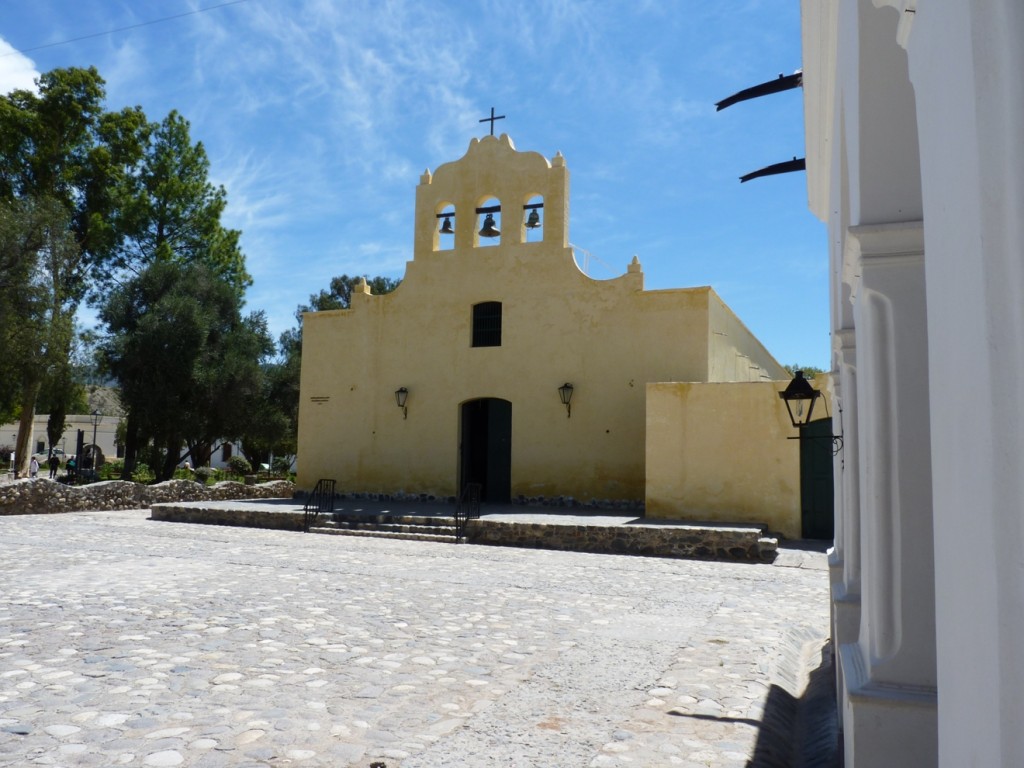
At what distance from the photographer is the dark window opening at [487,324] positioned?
59.4 feet

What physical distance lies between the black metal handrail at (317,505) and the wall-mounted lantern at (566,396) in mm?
5141

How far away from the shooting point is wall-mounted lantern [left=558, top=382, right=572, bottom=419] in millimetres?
16859

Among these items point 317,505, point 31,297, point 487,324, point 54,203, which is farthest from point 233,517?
point 54,203

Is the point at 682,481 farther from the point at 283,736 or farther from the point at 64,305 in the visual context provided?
the point at 64,305

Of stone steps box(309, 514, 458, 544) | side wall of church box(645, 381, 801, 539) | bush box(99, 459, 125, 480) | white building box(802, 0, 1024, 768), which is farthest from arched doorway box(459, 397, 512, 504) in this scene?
bush box(99, 459, 125, 480)

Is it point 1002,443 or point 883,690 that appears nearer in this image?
point 1002,443

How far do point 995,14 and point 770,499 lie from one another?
1392 centimetres

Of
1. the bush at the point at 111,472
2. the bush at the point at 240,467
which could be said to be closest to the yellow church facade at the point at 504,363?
the bush at the point at 111,472

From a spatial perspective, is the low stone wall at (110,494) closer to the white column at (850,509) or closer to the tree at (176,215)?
the tree at (176,215)

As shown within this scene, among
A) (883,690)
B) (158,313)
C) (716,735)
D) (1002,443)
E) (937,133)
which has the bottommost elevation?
(716,735)

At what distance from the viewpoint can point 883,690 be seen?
2562mm

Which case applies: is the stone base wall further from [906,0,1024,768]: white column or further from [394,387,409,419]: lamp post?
[906,0,1024,768]: white column

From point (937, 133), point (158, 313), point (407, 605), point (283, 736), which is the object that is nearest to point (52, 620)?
point (407, 605)

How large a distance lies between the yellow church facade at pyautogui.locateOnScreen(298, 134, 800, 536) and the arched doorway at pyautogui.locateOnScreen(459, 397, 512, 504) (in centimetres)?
3
